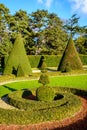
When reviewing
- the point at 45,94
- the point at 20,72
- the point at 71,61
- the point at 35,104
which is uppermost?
the point at 71,61

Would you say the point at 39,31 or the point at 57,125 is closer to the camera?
the point at 57,125

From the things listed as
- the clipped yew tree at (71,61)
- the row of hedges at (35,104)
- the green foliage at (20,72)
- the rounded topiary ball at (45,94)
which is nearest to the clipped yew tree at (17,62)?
the green foliage at (20,72)

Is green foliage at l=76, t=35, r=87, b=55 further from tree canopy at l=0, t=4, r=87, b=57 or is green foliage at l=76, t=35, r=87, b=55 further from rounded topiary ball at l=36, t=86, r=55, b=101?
rounded topiary ball at l=36, t=86, r=55, b=101

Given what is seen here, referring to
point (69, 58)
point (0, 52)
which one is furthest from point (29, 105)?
point (0, 52)

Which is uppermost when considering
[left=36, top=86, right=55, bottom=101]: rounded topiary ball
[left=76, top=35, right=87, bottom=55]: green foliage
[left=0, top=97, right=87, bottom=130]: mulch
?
[left=76, top=35, right=87, bottom=55]: green foliage

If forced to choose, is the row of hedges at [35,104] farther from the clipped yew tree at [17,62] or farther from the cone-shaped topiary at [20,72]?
the clipped yew tree at [17,62]

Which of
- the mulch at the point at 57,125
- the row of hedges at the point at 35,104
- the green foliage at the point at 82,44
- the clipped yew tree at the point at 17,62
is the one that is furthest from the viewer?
the green foliage at the point at 82,44

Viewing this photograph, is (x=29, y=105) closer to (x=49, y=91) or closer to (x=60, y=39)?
(x=49, y=91)

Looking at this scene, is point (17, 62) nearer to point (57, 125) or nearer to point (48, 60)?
point (48, 60)

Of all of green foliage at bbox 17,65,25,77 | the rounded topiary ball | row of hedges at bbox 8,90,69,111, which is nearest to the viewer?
row of hedges at bbox 8,90,69,111

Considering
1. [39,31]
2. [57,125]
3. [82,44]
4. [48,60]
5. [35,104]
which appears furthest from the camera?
[82,44]

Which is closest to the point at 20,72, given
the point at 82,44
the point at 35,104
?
the point at 35,104

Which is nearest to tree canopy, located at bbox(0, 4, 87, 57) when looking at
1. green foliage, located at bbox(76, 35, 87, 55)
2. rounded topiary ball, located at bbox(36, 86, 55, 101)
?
green foliage, located at bbox(76, 35, 87, 55)

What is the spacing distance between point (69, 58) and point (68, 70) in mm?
3390
